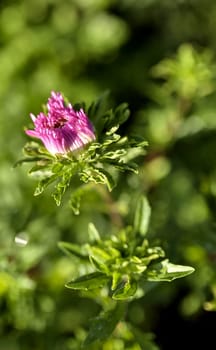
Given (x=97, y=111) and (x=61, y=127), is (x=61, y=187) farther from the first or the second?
(x=97, y=111)

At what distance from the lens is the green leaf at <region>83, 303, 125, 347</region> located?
1619mm

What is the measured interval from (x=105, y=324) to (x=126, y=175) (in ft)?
3.59

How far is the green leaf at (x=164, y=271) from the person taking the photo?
1.53 m

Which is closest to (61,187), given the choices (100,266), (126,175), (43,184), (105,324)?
(43,184)

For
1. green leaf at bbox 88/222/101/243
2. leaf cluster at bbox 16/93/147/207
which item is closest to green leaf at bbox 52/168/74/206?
leaf cluster at bbox 16/93/147/207

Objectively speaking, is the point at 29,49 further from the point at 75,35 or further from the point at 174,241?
the point at 174,241

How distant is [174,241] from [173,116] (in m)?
0.66

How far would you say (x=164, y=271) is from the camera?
1610mm

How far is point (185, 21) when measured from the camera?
11.3 feet

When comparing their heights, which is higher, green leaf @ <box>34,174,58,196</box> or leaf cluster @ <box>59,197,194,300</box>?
green leaf @ <box>34,174,58,196</box>

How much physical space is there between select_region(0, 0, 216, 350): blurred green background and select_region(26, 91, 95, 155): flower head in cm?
47

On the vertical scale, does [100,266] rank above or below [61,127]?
below

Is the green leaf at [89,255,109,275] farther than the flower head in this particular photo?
Yes

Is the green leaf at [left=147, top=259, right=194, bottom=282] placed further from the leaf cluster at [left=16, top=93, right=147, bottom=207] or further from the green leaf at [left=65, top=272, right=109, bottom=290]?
the leaf cluster at [left=16, top=93, right=147, bottom=207]
